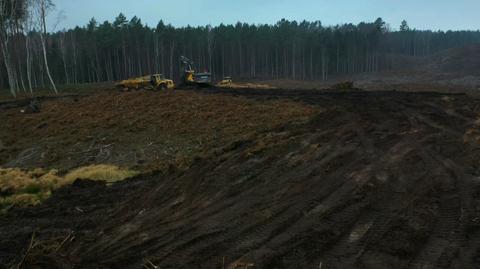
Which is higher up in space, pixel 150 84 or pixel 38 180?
pixel 150 84

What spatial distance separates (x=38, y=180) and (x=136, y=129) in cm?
654

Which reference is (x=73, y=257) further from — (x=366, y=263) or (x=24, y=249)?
(x=366, y=263)

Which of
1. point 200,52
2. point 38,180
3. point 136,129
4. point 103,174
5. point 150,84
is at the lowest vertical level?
point 38,180

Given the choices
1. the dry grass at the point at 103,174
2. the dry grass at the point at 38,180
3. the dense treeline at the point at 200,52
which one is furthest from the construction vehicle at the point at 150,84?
the dense treeline at the point at 200,52

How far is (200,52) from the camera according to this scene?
304 feet

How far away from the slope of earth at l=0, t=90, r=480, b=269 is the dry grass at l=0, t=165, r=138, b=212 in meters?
0.78

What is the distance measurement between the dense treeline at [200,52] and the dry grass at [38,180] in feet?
213

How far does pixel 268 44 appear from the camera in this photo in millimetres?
97250

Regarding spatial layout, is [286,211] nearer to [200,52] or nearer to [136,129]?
[136,129]

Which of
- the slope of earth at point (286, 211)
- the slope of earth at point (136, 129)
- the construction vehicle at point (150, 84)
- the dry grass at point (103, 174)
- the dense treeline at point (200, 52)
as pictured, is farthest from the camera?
the dense treeline at point (200, 52)

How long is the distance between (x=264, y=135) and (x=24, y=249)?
9.23 metres

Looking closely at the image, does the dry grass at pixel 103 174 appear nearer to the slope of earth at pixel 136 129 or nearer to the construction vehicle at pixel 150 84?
the slope of earth at pixel 136 129

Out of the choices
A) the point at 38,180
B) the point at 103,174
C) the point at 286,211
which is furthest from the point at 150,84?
the point at 286,211

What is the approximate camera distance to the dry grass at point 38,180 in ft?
38.7
